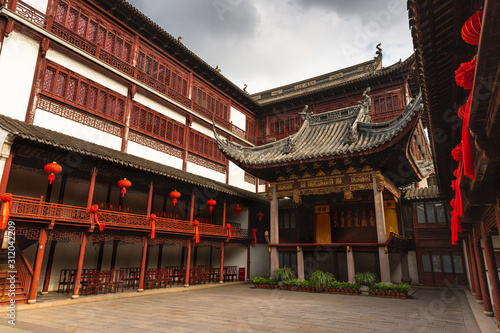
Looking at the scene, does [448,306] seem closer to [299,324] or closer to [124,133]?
[299,324]

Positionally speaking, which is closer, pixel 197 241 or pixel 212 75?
pixel 197 241

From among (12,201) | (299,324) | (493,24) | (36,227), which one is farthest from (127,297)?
(493,24)

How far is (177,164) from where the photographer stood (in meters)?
18.1

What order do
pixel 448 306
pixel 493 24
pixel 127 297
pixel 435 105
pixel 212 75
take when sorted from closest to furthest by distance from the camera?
pixel 493 24 < pixel 435 105 < pixel 448 306 < pixel 127 297 < pixel 212 75

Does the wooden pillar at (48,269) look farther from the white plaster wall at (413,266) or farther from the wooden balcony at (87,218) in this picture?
the white plaster wall at (413,266)

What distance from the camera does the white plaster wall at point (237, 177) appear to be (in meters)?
22.3

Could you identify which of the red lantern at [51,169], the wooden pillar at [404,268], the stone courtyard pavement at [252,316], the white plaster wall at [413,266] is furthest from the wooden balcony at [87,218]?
the white plaster wall at [413,266]

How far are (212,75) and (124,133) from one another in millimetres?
8314

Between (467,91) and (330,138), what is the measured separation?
10700mm

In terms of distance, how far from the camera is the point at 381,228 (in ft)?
41.0

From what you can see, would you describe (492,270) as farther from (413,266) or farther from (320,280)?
(413,266)

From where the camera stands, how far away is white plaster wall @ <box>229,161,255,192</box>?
22297mm

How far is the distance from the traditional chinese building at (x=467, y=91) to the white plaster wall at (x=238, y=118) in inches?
697

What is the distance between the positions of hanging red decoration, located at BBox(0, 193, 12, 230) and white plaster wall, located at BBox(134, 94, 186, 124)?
8589 mm
